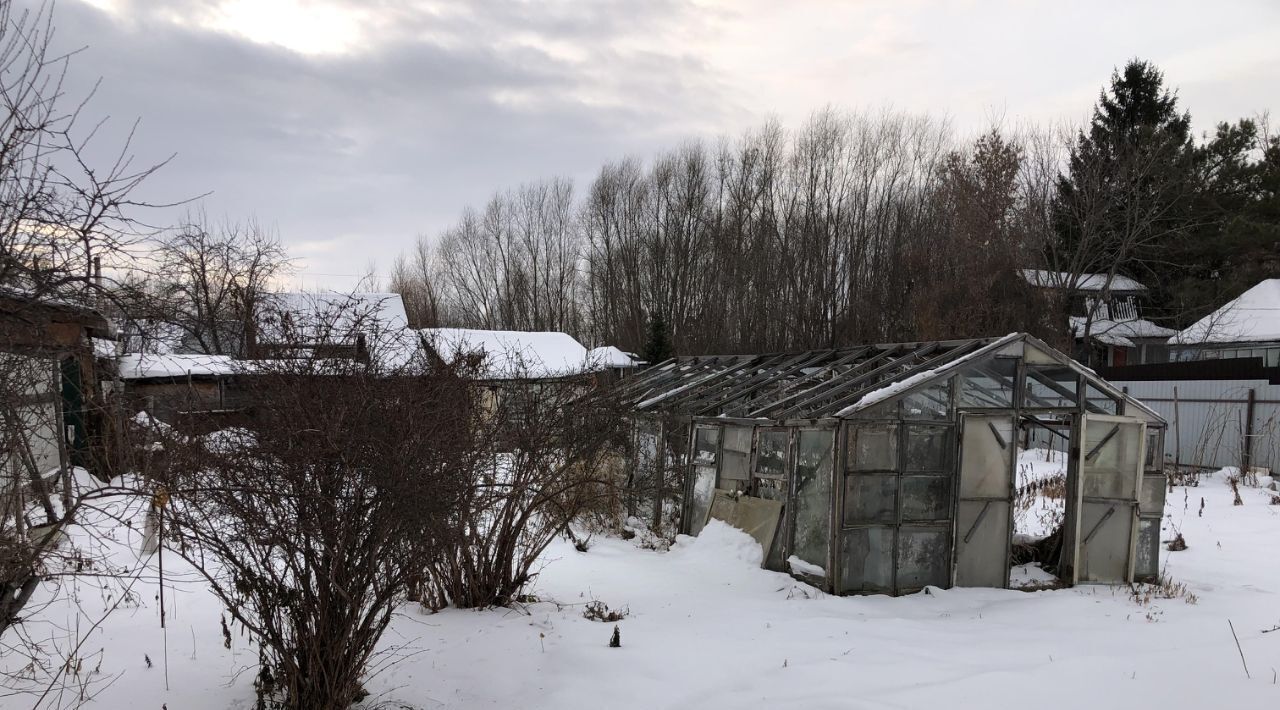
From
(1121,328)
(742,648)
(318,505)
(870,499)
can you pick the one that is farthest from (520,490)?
(1121,328)

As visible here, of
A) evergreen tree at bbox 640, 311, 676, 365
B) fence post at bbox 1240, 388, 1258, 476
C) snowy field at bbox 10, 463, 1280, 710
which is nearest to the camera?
snowy field at bbox 10, 463, 1280, 710

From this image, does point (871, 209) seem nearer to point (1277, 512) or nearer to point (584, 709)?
point (1277, 512)

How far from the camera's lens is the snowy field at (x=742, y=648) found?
6270 millimetres

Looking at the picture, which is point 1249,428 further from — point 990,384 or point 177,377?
point 177,377

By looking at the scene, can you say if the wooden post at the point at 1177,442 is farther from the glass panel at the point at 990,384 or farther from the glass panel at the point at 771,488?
the glass panel at the point at 771,488

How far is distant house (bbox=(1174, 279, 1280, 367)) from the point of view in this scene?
26.0 meters

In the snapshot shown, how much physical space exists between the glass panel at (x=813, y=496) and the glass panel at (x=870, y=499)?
263 mm

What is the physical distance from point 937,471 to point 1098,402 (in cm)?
256

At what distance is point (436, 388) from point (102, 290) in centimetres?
253

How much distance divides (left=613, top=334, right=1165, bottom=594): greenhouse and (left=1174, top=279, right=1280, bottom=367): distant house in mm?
19925

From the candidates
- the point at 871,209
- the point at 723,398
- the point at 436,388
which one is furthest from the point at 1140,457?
the point at 871,209

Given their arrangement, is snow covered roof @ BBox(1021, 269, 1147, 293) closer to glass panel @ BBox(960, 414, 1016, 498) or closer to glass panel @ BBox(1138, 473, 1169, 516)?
glass panel @ BBox(1138, 473, 1169, 516)

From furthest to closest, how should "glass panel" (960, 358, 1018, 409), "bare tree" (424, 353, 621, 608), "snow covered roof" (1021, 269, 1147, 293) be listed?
"snow covered roof" (1021, 269, 1147, 293) < "glass panel" (960, 358, 1018, 409) < "bare tree" (424, 353, 621, 608)

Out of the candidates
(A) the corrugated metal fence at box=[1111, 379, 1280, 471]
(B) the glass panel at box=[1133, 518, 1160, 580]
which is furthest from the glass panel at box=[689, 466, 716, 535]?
(A) the corrugated metal fence at box=[1111, 379, 1280, 471]
